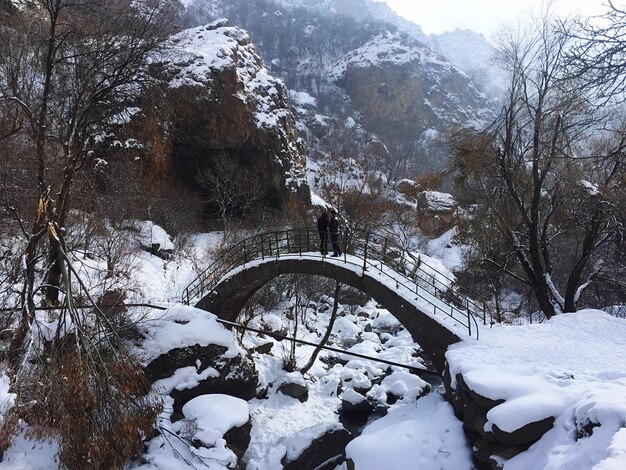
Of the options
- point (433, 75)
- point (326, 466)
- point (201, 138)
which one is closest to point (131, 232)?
point (201, 138)

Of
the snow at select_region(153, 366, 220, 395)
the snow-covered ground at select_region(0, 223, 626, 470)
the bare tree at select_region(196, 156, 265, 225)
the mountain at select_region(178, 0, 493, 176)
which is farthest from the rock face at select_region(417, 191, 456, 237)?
the mountain at select_region(178, 0, 493, 176)

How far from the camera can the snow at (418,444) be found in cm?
702

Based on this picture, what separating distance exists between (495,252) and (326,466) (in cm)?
937

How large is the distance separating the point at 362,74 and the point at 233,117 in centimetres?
8550

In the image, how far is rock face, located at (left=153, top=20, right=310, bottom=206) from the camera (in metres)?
26.3

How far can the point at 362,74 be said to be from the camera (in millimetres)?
103688

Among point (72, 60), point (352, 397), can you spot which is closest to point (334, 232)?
point (352, 397)

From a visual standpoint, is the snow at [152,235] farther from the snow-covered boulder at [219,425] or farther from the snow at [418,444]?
the snow at [418,444]

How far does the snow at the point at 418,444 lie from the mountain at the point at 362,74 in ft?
258

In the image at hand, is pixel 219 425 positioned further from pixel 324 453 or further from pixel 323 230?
pixel 323 230

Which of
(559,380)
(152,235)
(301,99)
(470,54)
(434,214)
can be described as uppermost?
(470,54)

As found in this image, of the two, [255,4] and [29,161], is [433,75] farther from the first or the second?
[29,161]

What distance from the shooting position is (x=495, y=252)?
14.7 meters

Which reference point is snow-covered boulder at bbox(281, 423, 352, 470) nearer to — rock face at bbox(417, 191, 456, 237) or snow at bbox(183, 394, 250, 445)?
snow at bbox(183, 394, 250, 445)
